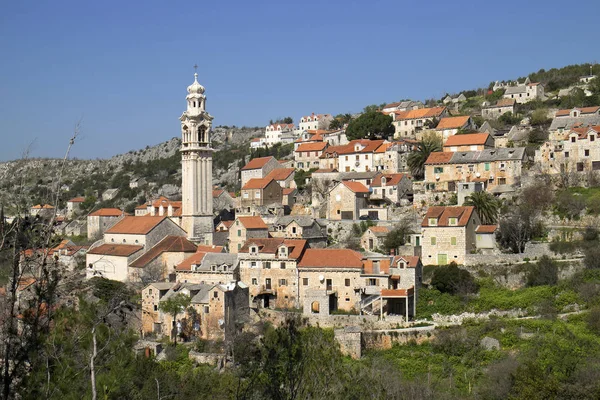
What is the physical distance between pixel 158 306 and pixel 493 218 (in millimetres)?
21965

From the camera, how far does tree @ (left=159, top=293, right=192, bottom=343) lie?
4028 cm

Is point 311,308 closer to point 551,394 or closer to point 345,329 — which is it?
point 345,329

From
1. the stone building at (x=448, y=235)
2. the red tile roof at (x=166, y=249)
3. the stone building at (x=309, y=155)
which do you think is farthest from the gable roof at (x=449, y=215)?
the stone building at (x=309, y=155)

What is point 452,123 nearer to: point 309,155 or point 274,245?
point 309,155

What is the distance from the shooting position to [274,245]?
4450 cm

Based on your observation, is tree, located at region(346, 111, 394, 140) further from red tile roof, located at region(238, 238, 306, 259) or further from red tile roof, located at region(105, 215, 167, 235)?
red tile roof, located at region(238, 238, 306, 259)

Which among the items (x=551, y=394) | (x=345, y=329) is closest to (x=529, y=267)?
(x=345, y=329)

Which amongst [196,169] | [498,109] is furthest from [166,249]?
[498,109]

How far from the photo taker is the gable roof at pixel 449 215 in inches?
1731

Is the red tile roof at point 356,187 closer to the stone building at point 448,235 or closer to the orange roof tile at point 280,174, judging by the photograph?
the stone building at point 448,235

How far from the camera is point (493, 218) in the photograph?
46.8m

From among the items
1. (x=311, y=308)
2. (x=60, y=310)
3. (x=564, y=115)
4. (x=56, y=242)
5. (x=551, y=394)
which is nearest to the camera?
(x=56, y=242)

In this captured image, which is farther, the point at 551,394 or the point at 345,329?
the point at 345,329

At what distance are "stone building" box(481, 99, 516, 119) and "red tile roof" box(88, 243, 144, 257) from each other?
44.9 meters
